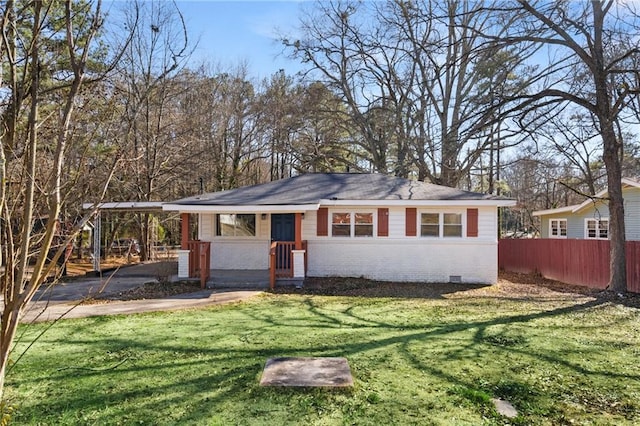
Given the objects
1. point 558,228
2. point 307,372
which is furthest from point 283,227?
point 558,228

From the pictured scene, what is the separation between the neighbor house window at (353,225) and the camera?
13.2 m

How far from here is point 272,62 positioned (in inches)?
995

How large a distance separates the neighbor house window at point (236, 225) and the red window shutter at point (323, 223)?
225 centimetres

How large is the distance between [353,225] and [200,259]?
15.0 ft

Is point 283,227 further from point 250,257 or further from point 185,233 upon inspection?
point 185,233

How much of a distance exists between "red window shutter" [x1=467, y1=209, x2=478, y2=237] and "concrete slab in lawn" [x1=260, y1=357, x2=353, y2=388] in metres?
9.11

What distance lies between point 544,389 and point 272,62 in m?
24.0

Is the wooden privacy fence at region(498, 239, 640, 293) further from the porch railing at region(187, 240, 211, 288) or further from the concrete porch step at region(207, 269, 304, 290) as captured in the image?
the porch railing at region(187, 240, 211, 288)

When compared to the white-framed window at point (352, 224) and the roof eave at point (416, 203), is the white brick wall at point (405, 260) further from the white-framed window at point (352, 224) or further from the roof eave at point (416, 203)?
the roof eave at point (416, 203)

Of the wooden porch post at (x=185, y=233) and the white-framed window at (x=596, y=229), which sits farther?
the white-framed window at (x=596, y=229)

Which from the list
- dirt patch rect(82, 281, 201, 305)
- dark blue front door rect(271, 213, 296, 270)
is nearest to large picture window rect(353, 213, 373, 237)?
dark blue front door rect(271, 213, 296, 270)

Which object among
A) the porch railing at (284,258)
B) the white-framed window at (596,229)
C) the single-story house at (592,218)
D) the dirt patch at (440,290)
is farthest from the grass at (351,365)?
the white-framed window at (596,229)

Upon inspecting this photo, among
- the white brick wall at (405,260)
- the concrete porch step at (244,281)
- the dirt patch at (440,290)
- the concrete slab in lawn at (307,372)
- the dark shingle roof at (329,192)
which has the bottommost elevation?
the dirt patch at (440,290)

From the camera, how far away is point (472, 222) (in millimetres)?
12977
